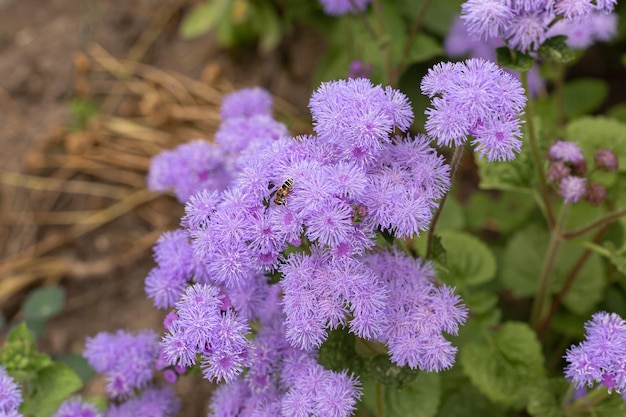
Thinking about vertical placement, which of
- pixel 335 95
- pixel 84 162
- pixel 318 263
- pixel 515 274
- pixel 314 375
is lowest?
pixel 84 162

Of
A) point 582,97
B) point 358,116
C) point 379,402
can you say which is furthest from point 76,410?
point 582,97

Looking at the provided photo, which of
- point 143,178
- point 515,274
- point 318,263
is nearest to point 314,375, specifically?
point 318,263

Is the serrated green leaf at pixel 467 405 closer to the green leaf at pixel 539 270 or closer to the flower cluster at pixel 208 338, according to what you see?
the green leaf at pixel 539 270

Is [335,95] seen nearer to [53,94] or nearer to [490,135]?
Result: [490,135]

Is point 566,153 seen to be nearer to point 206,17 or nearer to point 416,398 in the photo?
point 416,398

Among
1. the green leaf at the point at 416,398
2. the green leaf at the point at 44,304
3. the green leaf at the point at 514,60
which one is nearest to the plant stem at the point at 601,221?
the green leaf at the point at 514,60

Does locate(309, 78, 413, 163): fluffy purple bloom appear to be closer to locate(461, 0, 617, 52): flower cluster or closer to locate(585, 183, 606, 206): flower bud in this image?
locate(461, 0, 617, 52): flower cluster
